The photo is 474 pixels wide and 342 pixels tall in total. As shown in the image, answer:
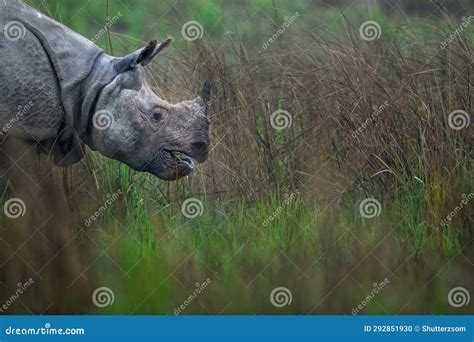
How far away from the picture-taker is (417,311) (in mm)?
7184

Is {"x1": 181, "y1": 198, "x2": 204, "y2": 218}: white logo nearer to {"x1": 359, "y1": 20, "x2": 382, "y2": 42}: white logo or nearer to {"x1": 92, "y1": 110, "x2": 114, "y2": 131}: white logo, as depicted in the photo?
{"x1": 92, "y1": 110, "x2": 114, "y2": 131}: white logo

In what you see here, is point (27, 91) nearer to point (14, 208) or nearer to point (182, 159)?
point (14, 208)

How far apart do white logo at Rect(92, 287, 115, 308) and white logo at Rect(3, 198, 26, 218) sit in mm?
660

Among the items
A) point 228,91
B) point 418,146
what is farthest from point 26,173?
point 418,146

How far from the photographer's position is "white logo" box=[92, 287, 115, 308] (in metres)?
7.00

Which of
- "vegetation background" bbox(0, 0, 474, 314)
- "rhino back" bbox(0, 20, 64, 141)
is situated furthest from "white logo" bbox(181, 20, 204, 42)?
"rhino back" bbox(0, 20, 64, 141)

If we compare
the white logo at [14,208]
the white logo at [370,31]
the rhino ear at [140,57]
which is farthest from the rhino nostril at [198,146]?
the white logo at [370,31]

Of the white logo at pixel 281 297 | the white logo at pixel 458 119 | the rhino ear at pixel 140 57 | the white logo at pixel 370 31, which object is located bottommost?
the white logo at pixel 281 297

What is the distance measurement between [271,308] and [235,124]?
2.33 meters

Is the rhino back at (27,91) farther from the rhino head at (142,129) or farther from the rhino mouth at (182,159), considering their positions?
the rhino mouth at (182,159)

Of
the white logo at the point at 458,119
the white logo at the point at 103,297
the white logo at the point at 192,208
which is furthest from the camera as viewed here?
the white logo at the point at 458,119

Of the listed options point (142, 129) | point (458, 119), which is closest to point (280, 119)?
point (458, 119)

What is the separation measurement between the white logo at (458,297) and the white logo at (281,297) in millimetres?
924

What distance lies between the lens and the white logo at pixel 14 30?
7961mm
